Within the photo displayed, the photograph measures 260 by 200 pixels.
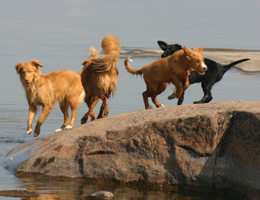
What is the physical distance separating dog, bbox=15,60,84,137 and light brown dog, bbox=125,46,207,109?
2041 mm

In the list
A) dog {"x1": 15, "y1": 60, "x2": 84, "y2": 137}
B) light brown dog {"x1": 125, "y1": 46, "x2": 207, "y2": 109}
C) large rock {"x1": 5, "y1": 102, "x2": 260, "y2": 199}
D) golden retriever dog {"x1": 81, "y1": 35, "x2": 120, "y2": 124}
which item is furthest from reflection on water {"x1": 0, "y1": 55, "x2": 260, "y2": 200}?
golden retriever dog {"x1": 81, "y1": 35, "x2": 120, "y2": 124}

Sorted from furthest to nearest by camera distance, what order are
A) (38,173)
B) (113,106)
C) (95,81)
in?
(113,106)
(95,81)
(38,173)

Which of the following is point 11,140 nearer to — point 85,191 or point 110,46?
point 110,46

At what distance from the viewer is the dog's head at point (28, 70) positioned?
448 inches

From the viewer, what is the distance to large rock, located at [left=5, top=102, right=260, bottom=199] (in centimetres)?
786

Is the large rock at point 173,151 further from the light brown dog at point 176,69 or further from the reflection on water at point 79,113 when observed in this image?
the light brown dog at point 176,69

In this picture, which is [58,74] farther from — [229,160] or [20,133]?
[229,160]

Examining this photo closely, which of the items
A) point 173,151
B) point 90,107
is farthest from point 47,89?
point 173,151

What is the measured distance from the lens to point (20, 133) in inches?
527

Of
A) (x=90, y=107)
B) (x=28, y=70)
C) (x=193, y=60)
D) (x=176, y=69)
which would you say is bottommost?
(x=90, y=107)

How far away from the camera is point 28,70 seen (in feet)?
37.6

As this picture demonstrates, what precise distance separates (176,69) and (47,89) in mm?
2963

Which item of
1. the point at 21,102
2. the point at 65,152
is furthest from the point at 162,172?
the point at 21,102

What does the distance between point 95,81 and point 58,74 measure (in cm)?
168
